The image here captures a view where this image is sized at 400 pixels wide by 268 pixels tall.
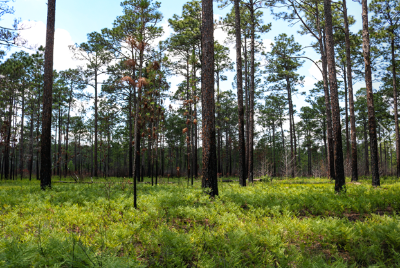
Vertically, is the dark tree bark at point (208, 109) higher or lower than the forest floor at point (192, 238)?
higher

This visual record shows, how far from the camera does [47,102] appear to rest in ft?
34.9

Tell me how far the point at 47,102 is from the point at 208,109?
8173mm

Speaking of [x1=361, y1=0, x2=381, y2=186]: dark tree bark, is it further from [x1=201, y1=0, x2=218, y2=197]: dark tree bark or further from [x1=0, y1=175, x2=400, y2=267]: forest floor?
[x1=201, y1=0, x2=218, y2=197]: dark tree bark

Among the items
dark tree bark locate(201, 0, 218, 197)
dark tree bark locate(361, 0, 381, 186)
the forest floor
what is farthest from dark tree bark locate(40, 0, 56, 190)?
dark tree bark locate(361, 0, 381, 186)

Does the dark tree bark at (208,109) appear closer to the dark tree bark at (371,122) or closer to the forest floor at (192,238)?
the forest floor at (192,238)

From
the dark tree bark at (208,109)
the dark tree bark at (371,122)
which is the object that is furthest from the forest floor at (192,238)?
the dark tree bark at (371,122)

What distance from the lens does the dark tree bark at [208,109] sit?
7516 mm

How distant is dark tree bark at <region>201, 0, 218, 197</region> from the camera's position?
24.7ft

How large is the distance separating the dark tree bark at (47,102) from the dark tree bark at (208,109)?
7796mm

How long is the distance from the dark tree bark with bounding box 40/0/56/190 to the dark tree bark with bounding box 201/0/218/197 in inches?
307

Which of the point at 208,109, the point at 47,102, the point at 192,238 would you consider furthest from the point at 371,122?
the point at 47,102

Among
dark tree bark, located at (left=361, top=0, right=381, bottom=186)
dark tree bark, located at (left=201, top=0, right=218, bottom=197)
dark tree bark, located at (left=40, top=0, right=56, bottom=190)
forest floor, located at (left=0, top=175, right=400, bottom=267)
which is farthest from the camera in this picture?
dark tree bark, located at (left=361, top=0, right=381, bottom=186)

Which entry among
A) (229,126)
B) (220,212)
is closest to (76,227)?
(220,212)

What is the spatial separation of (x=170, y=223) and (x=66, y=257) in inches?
103
